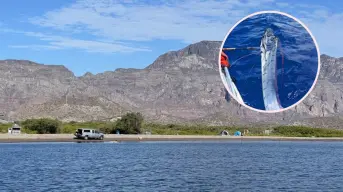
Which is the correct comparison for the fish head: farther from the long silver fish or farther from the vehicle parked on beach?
the vehicle parked on beach

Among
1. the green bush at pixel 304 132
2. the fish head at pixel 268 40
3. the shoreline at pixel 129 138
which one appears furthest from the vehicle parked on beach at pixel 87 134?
the fish head at pixel 268 40

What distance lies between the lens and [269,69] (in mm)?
10992

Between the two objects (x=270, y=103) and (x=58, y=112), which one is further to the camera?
(x=58, y=112)

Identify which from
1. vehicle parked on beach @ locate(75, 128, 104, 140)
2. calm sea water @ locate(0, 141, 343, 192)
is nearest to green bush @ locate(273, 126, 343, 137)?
vehicle parked on beach @ locate(75, 128, 104, 140)

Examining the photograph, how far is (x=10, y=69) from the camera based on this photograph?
643ft

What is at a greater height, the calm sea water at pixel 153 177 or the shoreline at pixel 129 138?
the shoreline at pixel 129 138

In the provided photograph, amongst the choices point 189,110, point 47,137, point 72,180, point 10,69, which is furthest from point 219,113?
point 72,180

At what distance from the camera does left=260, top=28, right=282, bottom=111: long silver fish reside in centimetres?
1091

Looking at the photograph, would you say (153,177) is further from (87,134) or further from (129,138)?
(129,138)

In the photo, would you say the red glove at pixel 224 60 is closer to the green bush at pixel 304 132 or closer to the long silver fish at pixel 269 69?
the long silver fish at pixel 269 69

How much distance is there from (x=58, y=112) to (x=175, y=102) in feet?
236

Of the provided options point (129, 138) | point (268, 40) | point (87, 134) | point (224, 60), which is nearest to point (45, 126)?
point (129, 138)

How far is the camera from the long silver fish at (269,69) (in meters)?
10.9

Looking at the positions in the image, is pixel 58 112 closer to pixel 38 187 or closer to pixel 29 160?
pixel 29 160
